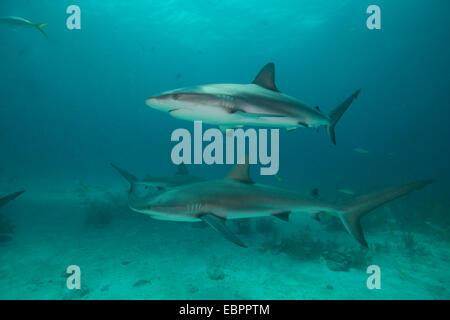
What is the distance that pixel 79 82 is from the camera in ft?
312

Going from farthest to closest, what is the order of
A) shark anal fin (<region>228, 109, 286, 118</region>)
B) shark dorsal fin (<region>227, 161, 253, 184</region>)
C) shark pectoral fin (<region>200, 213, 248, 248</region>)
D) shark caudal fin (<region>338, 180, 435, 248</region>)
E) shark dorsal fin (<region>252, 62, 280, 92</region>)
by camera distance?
shark dorsal fin (<region>252, 62, 280, 92</region>), shark dorsal fin (<region>227, 161, 253, 184</region>), shark caudal fin (<region>338, 180, 435, 248</region>), shark anal fin (<region>228, 109, 286, 118</region>), shark pectoral fin (<region>200, 213, 248, 248</region>)

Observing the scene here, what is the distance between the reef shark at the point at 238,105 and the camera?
9.81 ft

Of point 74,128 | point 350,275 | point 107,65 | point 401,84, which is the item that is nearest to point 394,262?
point 350,275

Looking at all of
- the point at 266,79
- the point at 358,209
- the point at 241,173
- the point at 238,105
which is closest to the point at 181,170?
the point at 241,173

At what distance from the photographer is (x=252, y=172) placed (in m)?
54.5

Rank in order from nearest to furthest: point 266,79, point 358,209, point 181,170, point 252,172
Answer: point 358,209 → point 266,79 → point 181,170 → point 252,172

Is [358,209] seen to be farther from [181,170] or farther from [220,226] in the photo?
[181,170]

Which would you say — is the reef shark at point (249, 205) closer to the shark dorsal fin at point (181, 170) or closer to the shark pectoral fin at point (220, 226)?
the shark pectoral fin at point (220, 226)

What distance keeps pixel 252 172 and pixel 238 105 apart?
5185 cm

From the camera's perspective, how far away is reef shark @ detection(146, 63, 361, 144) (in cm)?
299

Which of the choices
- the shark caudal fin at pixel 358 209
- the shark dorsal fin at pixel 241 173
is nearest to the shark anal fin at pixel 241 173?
the shark dorsal fin at pixel 241 173

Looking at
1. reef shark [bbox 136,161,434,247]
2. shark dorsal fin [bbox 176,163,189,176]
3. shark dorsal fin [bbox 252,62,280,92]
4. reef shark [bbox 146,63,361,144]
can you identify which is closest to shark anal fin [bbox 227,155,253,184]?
reef shark [bbox 136,161,434,247]

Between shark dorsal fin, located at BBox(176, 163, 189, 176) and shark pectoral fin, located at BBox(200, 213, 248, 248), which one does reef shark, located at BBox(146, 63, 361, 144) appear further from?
shark dorsal fin, located at BBox(176, 163, 189, 176)

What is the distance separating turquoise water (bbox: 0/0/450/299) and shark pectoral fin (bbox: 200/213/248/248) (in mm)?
2874
